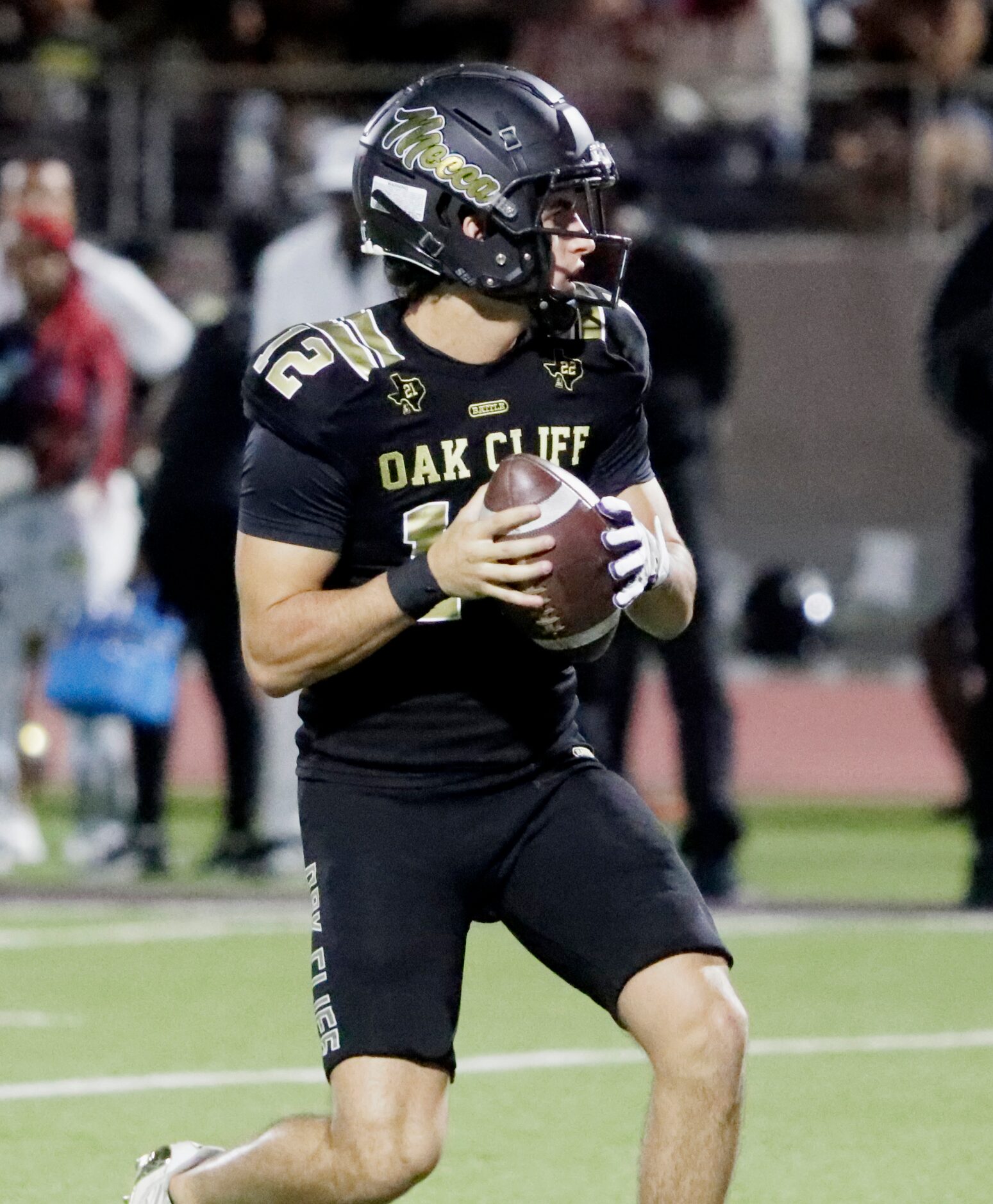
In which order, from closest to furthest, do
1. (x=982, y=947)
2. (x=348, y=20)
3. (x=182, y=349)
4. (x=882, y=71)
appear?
(x=982, y=947)
(x=182, y=349)
(x=882, y=71)
(x=348, y=20)

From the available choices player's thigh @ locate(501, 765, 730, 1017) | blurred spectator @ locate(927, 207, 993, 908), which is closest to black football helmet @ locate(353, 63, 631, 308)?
player's thigh @ locate(501, 765, 730, 1017)

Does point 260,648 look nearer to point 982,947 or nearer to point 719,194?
point 982,947

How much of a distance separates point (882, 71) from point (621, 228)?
637 cm

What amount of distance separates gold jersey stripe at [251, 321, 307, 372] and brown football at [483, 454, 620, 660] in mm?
409

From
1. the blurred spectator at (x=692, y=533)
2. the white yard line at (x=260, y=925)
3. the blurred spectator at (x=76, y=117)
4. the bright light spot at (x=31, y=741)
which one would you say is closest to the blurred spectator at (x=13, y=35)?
the blurred spectator at (x=76, y=117)

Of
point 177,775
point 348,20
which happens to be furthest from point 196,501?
point 348,20

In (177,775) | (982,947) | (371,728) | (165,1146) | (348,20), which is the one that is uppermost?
(348,20)

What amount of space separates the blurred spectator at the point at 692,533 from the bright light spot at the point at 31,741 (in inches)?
87.5

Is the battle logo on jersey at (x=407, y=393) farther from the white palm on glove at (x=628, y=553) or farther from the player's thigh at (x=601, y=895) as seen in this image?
the player's thigh at (x=601, y=895)

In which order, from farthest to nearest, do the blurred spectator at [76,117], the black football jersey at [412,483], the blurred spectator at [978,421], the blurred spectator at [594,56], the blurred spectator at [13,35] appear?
1. the blurred spectator at [13,35]
2. the blurred spectator at [76,117]
3. the blurred spectator at [594,56]
4. the blurred spectator at [978,421]
5. the black football jersey at [412,483]

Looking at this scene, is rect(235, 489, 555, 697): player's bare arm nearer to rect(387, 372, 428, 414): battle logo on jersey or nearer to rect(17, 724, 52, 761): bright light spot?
rect(387, 372, 428, 414): battle logo on jersey

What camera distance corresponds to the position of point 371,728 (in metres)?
4.20

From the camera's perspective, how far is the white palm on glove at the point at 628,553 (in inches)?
157

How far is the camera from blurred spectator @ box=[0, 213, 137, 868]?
9406 millimetres
